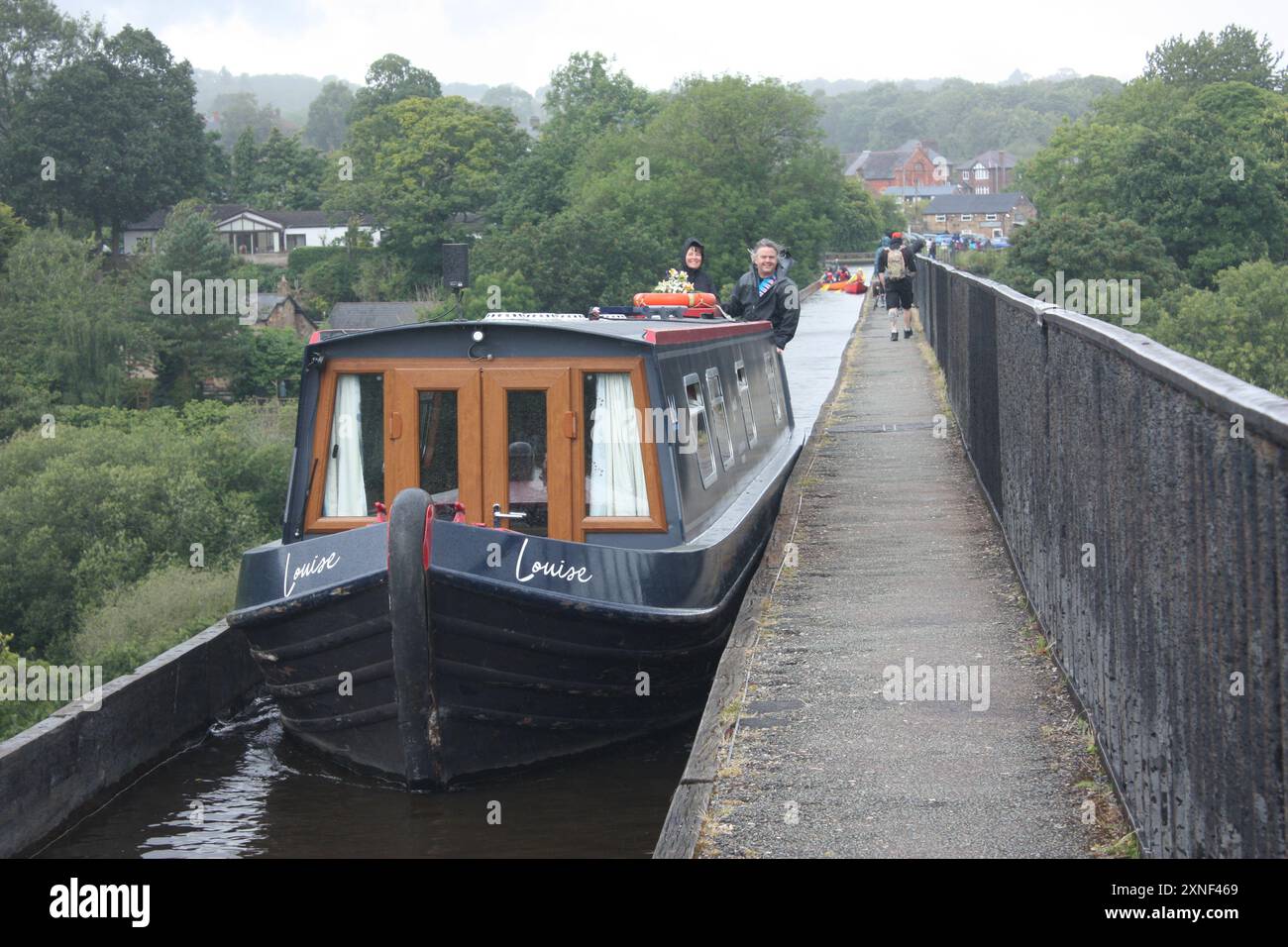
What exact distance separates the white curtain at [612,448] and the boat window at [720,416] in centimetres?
187

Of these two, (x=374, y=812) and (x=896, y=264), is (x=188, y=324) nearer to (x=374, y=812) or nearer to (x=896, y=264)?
(x=896, y=264)

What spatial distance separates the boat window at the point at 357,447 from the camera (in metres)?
9.37

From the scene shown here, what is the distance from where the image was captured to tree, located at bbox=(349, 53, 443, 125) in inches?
5364

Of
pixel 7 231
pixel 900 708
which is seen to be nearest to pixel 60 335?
pixel 7 231

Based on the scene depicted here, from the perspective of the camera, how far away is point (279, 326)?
8850 centimetres

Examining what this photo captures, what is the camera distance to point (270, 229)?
11400 centimetres

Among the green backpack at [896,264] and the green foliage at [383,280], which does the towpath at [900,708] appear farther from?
the green foliage at [383,280]

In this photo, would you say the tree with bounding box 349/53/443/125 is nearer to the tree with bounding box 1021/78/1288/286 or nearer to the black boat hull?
the tree with bounding box 1021/78/1288/286

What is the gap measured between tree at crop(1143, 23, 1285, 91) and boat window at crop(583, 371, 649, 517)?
105134mm

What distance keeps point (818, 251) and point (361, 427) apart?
73.4 metres

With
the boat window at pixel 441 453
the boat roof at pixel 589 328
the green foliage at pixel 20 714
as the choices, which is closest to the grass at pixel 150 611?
the green foliage at pixel 20 714

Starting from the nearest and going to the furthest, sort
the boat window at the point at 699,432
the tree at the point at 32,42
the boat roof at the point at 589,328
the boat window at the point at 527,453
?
1. the boat roof at the point at 589,328
2. the boat window at the point at 527,453
3. the boat window at the point at 699,432
4. the tree at the point at 32,42

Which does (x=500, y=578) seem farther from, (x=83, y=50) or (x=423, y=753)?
(x=83, y=50)

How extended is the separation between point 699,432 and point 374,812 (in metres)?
3.32
